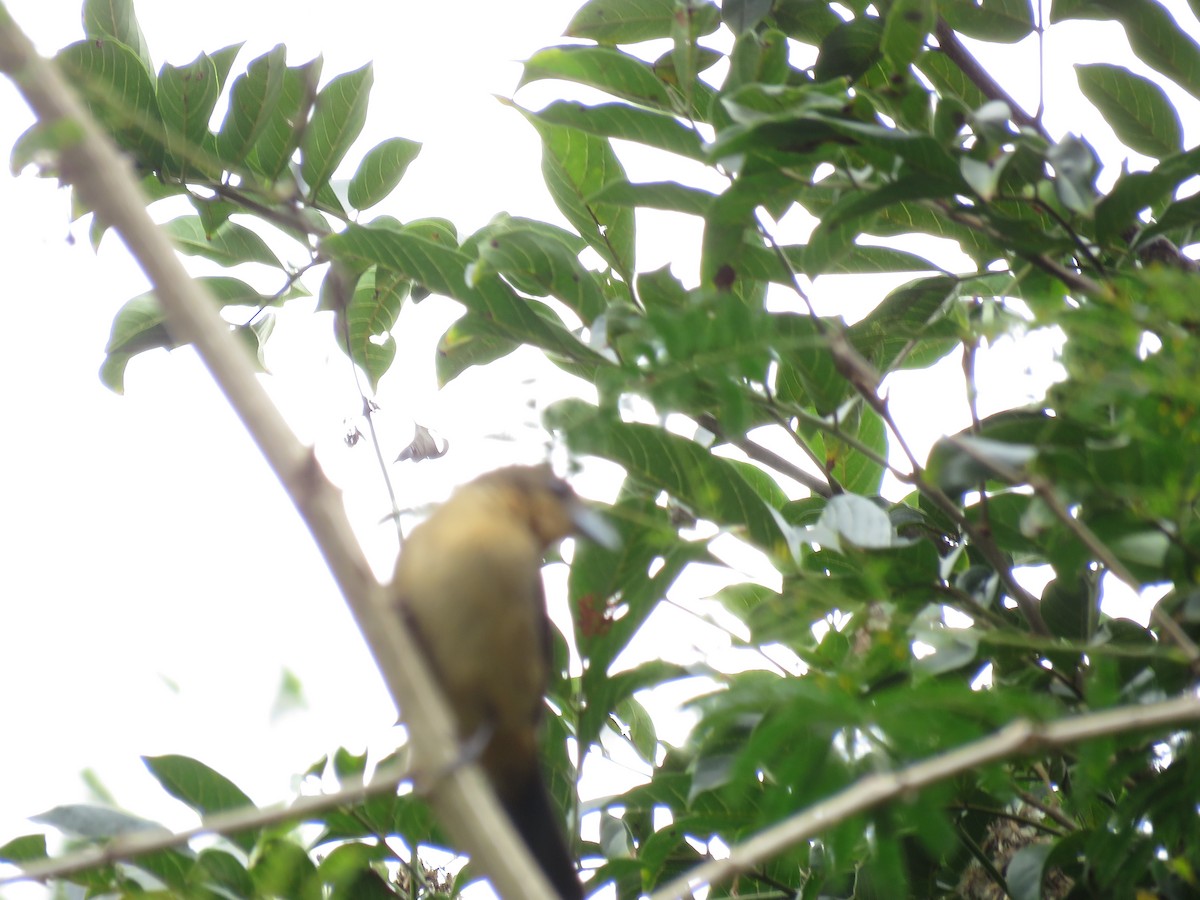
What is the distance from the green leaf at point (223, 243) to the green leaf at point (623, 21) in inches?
33.6

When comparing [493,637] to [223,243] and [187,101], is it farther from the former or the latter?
[223,243]

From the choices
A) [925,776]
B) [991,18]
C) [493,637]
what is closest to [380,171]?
[991,18]

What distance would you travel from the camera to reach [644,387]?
1416 millimetres

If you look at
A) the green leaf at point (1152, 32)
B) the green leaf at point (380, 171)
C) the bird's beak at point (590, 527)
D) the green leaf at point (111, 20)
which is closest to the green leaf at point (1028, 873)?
the bird's beak at point (590, 527)

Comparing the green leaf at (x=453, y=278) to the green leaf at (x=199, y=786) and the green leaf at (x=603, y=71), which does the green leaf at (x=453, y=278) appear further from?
the green leaf at (x=199, y=786)

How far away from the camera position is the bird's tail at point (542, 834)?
3.95 ft

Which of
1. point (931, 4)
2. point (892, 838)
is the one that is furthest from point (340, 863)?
point (931, 4)

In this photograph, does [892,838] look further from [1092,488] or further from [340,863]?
[340,863]

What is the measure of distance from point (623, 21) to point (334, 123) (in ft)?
2.09

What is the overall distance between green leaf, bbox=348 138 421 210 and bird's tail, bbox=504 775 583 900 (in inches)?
68.2

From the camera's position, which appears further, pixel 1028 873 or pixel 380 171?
pixel 380 171

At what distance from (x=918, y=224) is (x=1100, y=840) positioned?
119 cm

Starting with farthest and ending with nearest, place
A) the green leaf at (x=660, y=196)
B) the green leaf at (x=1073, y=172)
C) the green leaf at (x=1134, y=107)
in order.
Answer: the green leaf at (x=1134, y=107) < the green leaf at (x=660, y=196) < the green leaf at (x=1073, y=172)

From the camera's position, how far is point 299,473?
3.28 ft
